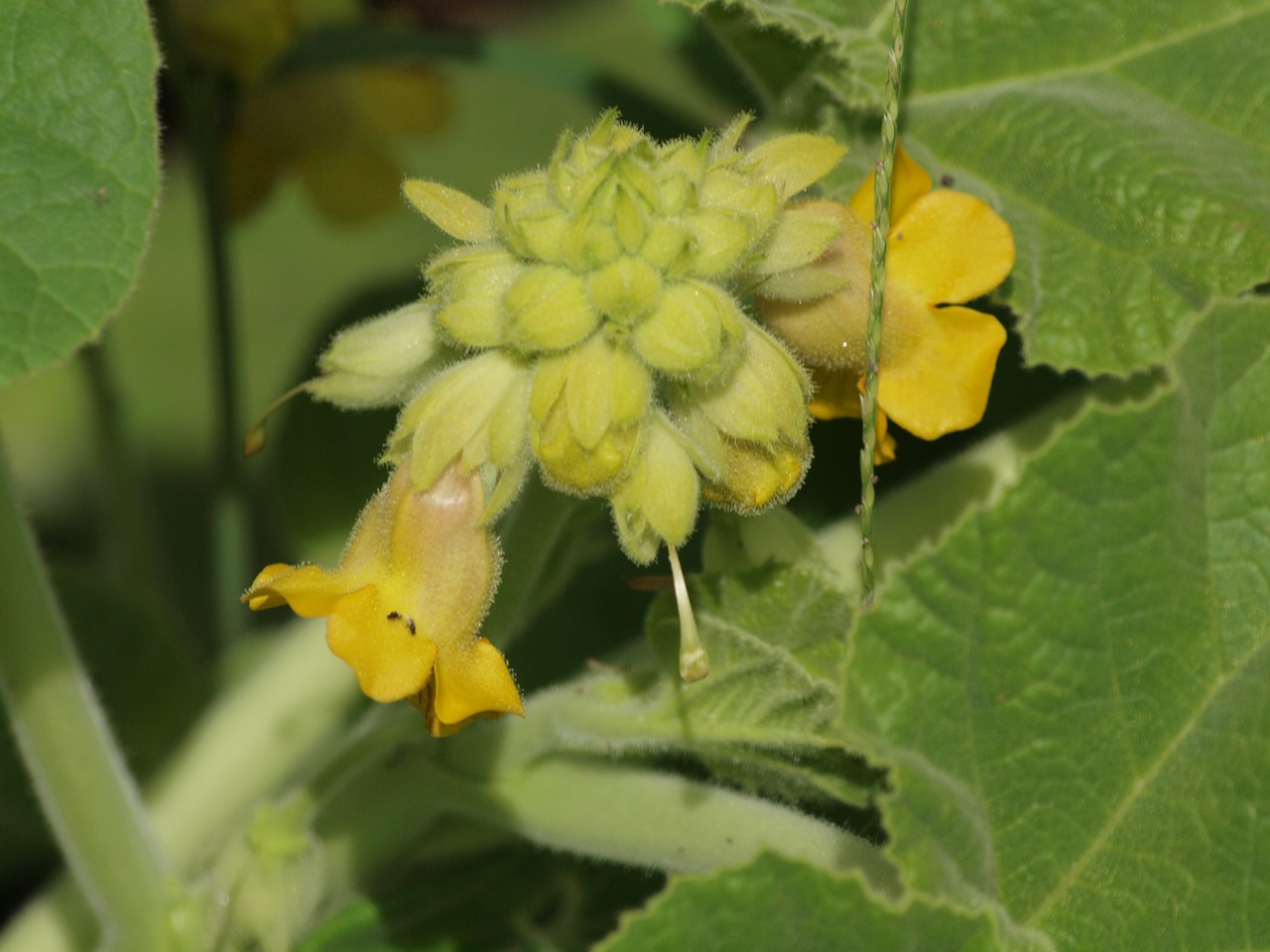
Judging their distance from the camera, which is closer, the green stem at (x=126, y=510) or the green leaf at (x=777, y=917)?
the green leaf at (x=777, y=917)

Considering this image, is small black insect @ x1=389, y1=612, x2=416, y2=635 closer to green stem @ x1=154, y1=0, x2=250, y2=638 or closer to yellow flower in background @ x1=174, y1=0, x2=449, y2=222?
green stem @ x1=154, y1=0, x2=250, y2=638

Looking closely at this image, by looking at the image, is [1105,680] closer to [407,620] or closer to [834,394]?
[834,394]

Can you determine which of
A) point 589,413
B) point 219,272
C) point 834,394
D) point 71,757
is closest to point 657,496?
point 589,413

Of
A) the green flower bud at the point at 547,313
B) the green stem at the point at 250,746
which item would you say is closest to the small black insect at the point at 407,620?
the green flower bud at the point at 547,313

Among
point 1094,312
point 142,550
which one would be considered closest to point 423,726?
point 1094,312

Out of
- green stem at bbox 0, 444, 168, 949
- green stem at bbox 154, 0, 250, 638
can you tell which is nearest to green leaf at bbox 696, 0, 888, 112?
green stem at bbox 154, 0, 250, 638

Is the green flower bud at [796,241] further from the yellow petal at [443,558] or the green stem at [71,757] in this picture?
the green stem at [71,757]
